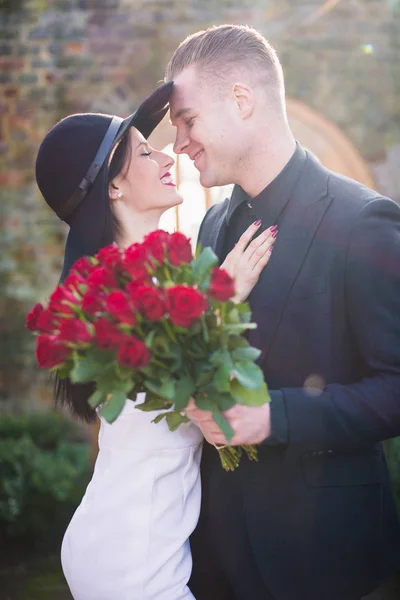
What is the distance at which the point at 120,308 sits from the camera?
178cm

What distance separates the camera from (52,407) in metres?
6.02

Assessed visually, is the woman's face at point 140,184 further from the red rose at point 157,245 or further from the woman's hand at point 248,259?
the red rose at point 157,245

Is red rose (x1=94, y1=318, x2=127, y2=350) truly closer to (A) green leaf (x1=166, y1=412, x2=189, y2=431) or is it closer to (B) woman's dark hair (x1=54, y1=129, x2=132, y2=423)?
(A) green leaf (x1=166, y1=412, x2=189, y2=431)

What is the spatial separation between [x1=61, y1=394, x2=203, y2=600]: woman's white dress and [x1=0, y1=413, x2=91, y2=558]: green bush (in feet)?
10.4

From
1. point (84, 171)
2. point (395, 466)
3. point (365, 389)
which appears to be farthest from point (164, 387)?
point (395, 466)

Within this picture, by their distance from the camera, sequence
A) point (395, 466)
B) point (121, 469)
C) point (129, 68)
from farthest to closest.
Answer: point (129, 68)
point (395, 466)
point (121, 469)

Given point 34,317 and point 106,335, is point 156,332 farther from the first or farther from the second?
point 34,317

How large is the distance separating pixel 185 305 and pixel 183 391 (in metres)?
0.23

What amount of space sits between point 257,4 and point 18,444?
139 inches

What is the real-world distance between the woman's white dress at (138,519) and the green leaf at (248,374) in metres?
0.54

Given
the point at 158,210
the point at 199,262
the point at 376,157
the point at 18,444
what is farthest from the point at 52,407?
the point at 199,262

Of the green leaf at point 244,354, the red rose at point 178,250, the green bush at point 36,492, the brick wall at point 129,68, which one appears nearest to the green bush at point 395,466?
the brick wall at point 129,68

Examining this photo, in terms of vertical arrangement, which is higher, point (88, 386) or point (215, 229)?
point (215, 229)

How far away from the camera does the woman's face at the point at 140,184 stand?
2836mm
